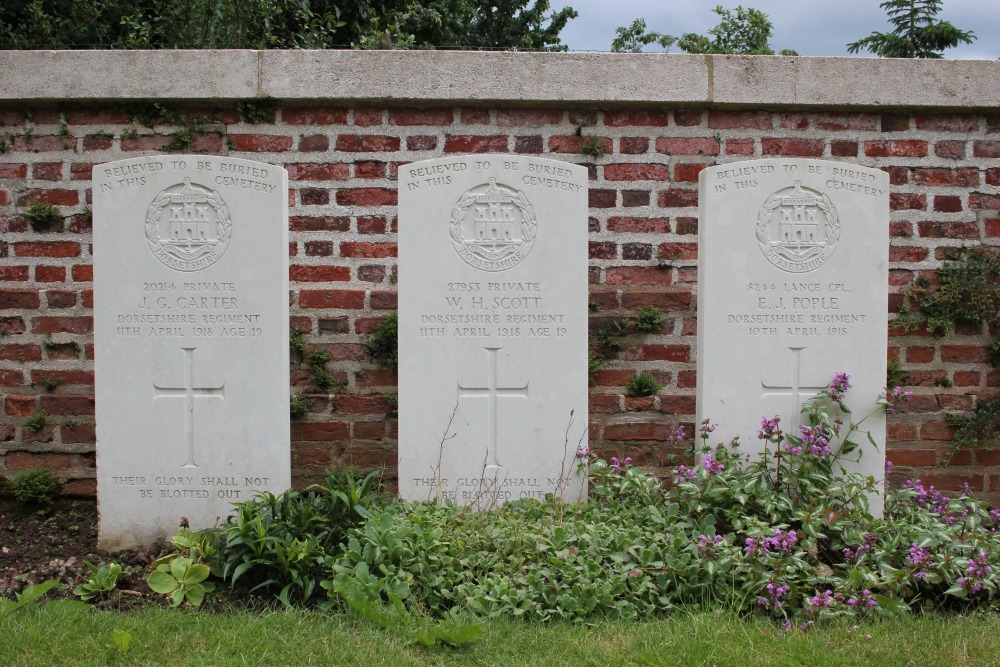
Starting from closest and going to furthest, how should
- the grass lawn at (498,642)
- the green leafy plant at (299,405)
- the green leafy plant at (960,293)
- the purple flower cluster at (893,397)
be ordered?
the grass lawn at (498,642)
the purple flower cluster at (893,397)
the green leafy plant at (960,293)
the green leafy plant at (299,405)

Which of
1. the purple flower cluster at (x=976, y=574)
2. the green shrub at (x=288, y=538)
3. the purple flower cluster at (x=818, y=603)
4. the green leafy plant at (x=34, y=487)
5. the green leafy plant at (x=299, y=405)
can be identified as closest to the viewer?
the purple flower cluster at (x=818, y=603)

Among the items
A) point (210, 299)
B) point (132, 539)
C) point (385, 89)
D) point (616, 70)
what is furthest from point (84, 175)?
point (616, 70)

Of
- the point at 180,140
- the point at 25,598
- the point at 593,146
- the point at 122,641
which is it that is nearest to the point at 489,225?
the point at 593,146

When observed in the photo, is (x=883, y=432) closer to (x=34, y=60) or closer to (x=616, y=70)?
(x=616, y=70)

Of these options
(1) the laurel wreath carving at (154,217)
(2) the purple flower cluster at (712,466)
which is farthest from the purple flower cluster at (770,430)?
(1) the laurel wreath carving at (154,217)

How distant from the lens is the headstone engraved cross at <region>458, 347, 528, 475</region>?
362 cm

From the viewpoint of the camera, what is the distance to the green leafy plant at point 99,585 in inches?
118

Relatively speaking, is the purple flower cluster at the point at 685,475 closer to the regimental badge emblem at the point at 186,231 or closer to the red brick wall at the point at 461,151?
the red brick wall at the point at 461,151

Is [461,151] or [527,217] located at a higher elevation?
[461,151]

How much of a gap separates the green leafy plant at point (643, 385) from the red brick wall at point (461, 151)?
6 centimetres

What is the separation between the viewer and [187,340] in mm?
3562

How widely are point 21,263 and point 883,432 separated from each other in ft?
15.0

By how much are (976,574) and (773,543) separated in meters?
0.73

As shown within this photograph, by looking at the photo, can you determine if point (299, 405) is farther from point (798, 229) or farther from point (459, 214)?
point (798, 229)
